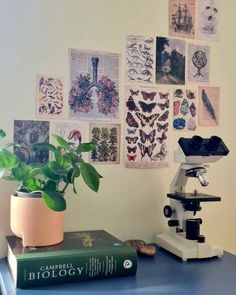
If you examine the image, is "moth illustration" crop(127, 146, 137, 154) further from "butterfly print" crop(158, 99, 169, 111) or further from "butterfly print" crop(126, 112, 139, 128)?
"butterfly print" crop(158, 99, 169, 111)

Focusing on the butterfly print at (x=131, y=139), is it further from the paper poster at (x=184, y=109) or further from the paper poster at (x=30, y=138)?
the paper poster at (x=30, y=138)

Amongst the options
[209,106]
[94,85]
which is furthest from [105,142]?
[209,106]

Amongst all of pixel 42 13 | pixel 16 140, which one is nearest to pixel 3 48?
pixel 42 13

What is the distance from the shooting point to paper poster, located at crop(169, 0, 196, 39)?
1388 millimetres

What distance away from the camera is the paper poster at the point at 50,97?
1.21 meters

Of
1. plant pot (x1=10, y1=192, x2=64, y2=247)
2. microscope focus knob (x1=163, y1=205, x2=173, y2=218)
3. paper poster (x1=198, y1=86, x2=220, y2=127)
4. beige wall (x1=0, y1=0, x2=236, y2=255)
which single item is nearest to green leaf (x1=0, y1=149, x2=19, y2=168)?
plant pot (x1=10, y1=192, x2=64, y2=247)

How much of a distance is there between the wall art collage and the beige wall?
0.03 meters

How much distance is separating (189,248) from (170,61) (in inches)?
28.0

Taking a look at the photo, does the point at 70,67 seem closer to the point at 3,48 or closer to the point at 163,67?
the point at 3,48

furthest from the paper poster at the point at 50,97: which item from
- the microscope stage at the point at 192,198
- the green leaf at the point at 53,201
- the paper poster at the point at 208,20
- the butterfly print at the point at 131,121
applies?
the paper poster at the point at 208,20

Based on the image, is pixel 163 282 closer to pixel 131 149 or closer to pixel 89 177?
pixel 89 177

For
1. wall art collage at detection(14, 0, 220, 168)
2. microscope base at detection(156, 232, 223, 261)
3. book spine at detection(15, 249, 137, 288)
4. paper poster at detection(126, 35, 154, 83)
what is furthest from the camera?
paper poster at detection(126, 35, 154, 83)

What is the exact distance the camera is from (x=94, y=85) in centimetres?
128

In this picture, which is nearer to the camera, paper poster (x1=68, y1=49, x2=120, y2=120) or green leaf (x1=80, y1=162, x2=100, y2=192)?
green leaf (x1=80, y1=162, x2=100, y2=192)
